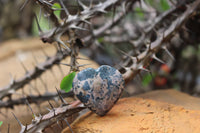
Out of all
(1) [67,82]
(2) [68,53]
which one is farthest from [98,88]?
(2) [68,53]

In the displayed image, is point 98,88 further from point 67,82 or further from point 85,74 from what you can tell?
point 67,82

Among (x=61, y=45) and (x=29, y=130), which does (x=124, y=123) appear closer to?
(x=29, y=130)

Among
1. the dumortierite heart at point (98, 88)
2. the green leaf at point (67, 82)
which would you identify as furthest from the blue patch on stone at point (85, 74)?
the green leaf at point (67, 82)

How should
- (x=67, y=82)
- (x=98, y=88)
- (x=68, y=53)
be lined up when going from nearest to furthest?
1. (x=98, y=88)
2. (x=67, y=82)
3. (x=68, y=53)

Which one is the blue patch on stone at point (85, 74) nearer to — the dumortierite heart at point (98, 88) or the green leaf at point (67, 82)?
the dumortierite heart at point (98, 88)

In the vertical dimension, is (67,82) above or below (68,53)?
below

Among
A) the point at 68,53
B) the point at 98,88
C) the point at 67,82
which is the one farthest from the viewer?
the point at 68,53

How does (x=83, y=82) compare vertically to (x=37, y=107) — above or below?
above

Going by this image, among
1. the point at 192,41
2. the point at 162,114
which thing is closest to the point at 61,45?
the point at 162,114
